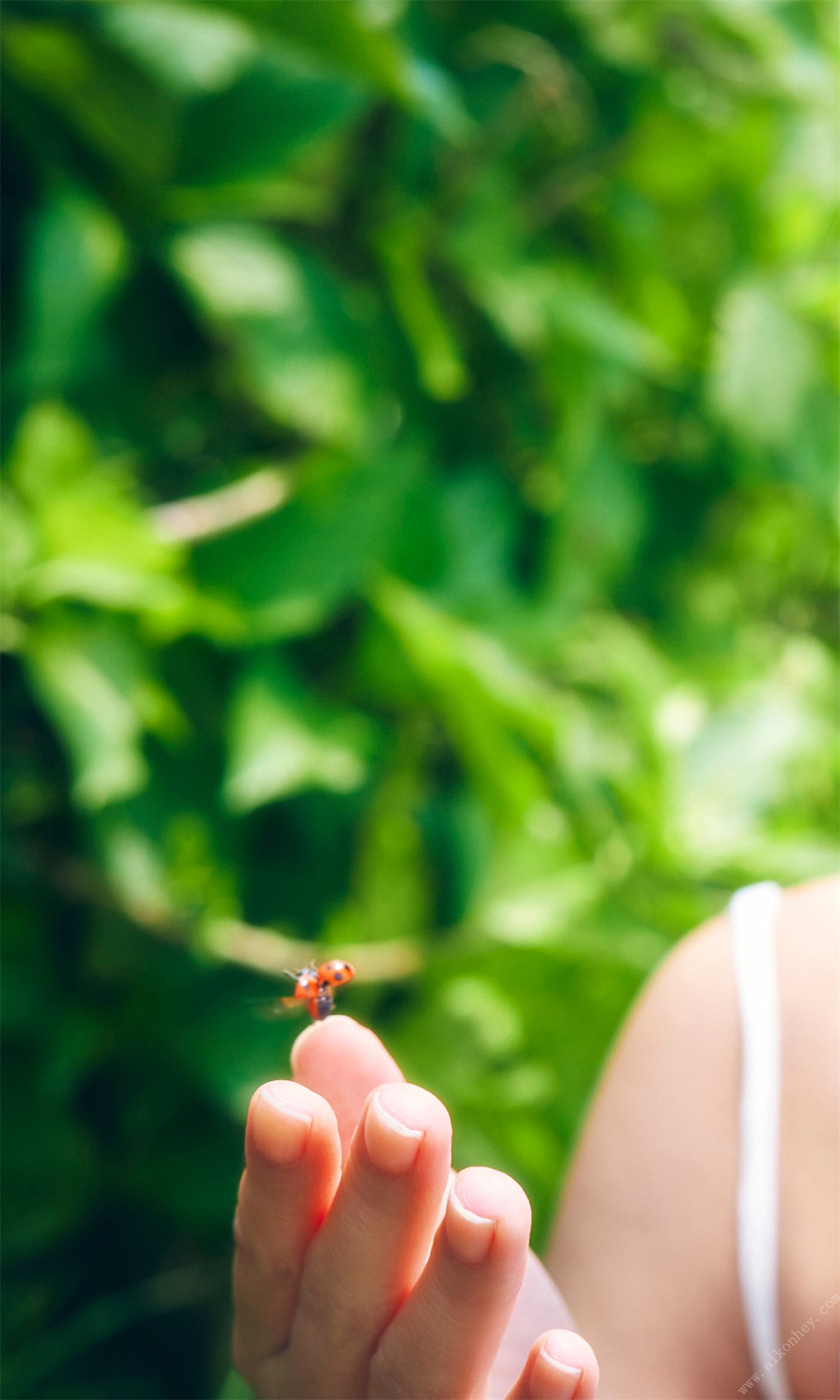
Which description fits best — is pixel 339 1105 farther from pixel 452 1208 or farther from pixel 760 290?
pixel 760 290

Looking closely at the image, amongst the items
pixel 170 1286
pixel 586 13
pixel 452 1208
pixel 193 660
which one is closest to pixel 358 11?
pixel 586 13

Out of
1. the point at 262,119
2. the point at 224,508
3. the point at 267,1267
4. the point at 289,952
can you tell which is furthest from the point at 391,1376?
the point at 262,119

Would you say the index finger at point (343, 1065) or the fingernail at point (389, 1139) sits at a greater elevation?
the index finger at point (343, 1065)

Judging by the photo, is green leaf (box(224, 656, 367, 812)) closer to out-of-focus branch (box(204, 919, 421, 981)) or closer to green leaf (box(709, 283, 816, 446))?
out-of-focus branch (box(204, 919, 421, 981))

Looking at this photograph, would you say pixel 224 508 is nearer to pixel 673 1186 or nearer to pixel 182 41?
pixel 182 41

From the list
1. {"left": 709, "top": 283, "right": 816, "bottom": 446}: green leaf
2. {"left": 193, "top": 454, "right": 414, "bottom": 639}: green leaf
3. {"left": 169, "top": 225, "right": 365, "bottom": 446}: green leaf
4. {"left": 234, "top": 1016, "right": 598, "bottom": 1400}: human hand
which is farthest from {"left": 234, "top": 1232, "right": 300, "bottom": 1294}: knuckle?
{"left": 709, "top": 283, "right": 816, "bottom": 446}: green leaf

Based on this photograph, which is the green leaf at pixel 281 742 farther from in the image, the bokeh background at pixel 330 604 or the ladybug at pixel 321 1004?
the ladybug at pixel 321 1004

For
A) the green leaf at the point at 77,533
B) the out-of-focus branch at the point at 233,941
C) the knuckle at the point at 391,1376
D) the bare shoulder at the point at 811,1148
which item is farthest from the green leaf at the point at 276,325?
the knuckle at the point at 391,1376
